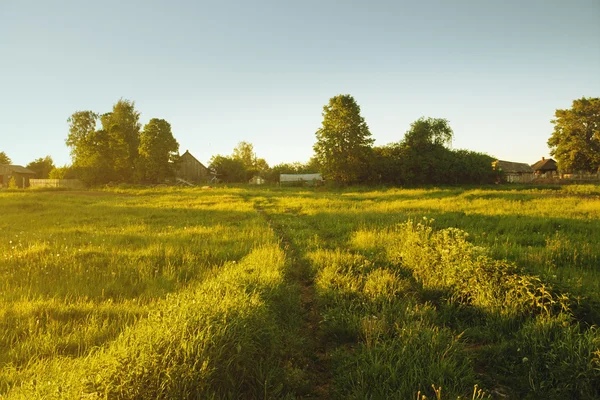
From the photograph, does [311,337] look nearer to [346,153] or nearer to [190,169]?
[346,153]

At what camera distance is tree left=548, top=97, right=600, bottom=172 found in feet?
159

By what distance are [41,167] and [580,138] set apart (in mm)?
115573

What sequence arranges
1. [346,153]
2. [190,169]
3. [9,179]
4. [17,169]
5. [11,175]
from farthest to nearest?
1. [17,169]
2. [11,175]
3. [190,169]
4. [9,179]
5. [346,153]

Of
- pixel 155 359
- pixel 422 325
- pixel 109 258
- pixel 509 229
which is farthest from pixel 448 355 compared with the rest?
pixel 509 229

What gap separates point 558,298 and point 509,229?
24.6ft

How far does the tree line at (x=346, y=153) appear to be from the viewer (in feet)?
137

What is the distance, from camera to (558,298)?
4074 millimetres

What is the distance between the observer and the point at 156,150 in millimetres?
49094

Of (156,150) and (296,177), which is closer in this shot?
(156,150)

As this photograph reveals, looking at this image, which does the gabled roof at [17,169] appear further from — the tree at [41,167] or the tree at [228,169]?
the tree at [228,169]

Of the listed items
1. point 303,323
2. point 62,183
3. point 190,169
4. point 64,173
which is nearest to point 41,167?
point 64,173

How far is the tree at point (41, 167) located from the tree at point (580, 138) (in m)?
109

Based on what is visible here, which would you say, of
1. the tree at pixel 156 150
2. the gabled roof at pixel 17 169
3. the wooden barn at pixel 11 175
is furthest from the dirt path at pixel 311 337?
the gabled roof at pixel 17 169

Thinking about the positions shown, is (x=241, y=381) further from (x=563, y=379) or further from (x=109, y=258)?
(x=109, y=258)
